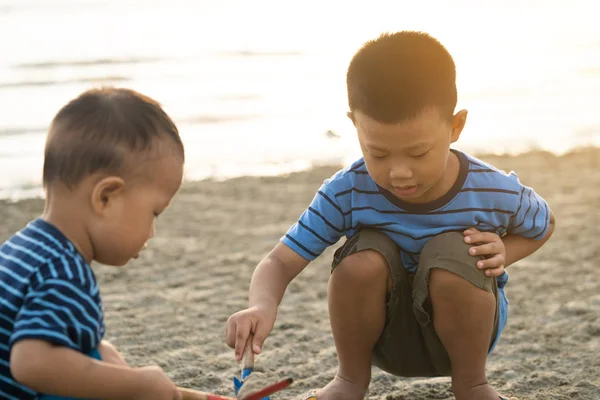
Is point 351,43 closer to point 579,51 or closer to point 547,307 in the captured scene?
point 579,51

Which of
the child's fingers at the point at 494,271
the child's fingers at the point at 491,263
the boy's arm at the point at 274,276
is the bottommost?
the boy's arm at the point at 274,276

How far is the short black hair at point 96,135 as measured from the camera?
1856 mm

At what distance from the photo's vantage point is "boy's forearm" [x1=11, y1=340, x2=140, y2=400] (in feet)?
5.63

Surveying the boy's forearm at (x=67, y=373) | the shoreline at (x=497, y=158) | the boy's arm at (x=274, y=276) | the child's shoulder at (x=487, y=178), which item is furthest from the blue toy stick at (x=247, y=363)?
the shoreline at (x=497, y=158)

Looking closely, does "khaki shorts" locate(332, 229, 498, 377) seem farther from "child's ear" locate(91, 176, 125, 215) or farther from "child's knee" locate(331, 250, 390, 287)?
"child's ear" locate(91, 176, 125, 215)

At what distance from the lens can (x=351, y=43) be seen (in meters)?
10.3

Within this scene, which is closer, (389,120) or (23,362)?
(23,362)

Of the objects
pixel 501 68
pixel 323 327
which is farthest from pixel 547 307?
pixel 501 68

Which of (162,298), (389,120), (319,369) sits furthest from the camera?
(162,298)

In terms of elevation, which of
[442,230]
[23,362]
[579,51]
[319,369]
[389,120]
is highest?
[579,51]

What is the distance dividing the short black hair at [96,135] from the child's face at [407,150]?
0.59 meters

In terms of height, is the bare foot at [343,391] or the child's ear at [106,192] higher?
the child's ear at [106,192]

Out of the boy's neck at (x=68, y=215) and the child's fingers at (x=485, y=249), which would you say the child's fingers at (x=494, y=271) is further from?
the boy's neck at (x=68, y=215)

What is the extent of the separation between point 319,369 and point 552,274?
131cm
